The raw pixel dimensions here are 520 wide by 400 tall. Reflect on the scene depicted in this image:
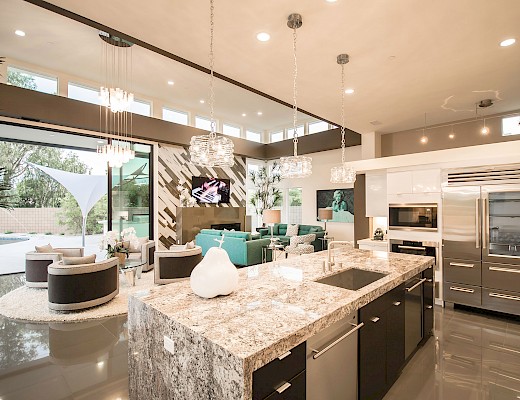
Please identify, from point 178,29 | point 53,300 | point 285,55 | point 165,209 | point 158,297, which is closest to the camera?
point 158,297

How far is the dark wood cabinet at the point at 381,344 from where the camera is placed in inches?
73.6

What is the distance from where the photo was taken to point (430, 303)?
10.5 ft

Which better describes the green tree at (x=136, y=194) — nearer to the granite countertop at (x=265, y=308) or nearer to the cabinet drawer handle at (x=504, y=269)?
the granite countertop at (x=265, y=308)

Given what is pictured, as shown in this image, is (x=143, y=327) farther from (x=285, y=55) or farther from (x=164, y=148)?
(x=164, y=148)

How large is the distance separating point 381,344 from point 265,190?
8.88m

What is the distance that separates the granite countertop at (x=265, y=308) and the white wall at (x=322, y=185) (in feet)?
20.8

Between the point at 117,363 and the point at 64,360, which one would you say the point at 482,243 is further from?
the point at 64,360

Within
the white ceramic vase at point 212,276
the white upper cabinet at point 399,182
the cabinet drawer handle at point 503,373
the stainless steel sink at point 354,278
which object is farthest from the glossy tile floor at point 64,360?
the white upper cabinet at point 399,182

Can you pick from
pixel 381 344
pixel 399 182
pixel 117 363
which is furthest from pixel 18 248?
pixel 399 182

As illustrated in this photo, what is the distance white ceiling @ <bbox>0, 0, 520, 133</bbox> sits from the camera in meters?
2.30

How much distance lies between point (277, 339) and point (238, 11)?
8.29ft

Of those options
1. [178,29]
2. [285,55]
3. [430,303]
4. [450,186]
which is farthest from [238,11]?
[450,186]

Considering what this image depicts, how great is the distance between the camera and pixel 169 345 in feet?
4.68

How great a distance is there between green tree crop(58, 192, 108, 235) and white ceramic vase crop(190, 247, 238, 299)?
6458 mm
